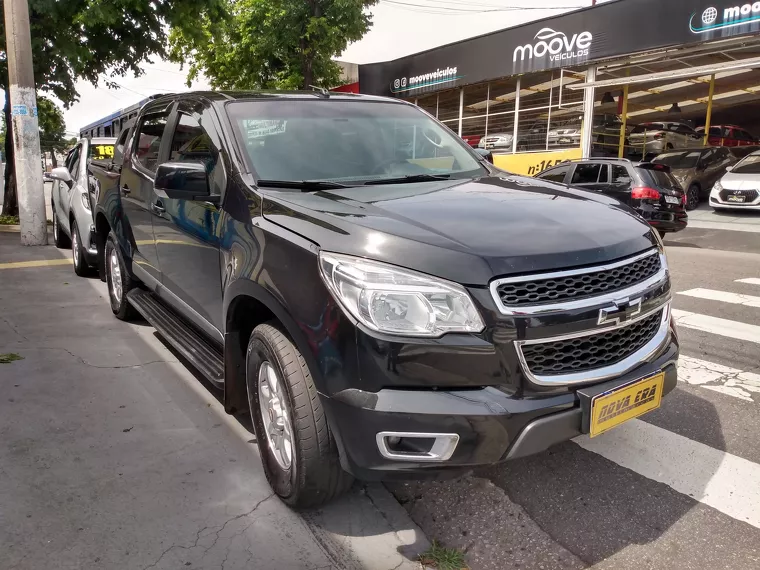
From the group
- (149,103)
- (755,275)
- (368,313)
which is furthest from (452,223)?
(755,275)

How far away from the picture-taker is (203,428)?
11.8ft

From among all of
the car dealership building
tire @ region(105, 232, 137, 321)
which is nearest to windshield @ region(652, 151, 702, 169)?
the car dealership building

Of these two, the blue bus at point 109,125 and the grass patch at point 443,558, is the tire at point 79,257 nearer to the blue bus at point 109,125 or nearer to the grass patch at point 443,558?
the grass patch at point 443,558

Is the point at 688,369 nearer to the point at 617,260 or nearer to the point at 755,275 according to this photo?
the point at 617,260

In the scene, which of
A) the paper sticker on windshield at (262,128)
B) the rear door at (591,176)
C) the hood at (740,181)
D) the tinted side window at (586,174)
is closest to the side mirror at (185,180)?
the paper sticker on windshield at (262,128)

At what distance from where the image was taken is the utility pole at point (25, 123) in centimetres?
945

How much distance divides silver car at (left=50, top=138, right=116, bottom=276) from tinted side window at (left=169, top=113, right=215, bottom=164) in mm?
3201

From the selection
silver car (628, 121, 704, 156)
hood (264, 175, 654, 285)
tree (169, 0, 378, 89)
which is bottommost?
hood (264, 175, 654, 285)

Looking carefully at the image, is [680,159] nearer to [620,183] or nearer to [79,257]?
[620,183]

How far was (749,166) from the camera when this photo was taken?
15.7 m

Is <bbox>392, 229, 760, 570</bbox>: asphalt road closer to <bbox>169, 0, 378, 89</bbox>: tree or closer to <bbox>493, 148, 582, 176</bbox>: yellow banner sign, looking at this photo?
<bbox>493, 148, 582, 176</bbox>: yellow banner sign

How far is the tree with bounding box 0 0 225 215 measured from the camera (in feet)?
35.0

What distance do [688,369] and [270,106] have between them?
3.44 m

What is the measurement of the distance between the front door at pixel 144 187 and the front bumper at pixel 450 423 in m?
2.61
